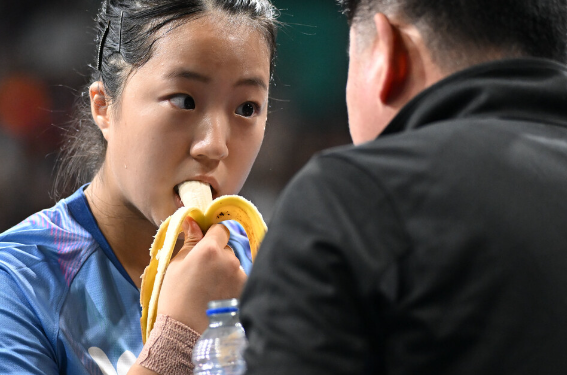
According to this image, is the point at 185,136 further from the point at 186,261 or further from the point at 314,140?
the point at 314,140

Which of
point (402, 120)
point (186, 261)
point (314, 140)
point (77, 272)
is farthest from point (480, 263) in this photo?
point (314, 140)

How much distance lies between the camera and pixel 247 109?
1673 millimetres

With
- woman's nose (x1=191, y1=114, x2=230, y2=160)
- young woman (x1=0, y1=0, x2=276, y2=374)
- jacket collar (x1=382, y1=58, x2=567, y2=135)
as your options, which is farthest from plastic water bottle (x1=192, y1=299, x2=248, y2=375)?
woman's nose (x1=191, y1=114, x2=230, y2=160)

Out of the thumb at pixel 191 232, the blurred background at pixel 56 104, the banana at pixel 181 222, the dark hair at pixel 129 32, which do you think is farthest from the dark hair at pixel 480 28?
the blurred background at pixel 56 104

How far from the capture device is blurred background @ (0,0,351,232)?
3.66 metres

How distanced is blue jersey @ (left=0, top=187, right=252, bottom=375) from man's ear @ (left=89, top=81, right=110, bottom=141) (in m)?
0.22

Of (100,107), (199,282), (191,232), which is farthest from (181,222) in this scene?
(100,107)

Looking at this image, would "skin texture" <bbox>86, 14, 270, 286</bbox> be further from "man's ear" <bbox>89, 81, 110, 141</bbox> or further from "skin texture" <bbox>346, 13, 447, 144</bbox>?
"skin texture" <bbox>346, 13, 447, 144</bbox>

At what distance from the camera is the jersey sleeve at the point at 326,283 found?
564mm

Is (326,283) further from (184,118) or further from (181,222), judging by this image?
(184,118)

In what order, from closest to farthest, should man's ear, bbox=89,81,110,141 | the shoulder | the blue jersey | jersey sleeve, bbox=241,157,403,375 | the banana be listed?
jersey sleeve, bbox=241,157,403,375 → the banana → the blue jersey → the shoulder → man's ear, bbox=89,81,110,141

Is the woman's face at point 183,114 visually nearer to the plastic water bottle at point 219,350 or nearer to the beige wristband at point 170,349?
the beige wristband at point 170,349

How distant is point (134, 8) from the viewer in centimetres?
169

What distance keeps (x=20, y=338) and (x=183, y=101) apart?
0.64m
